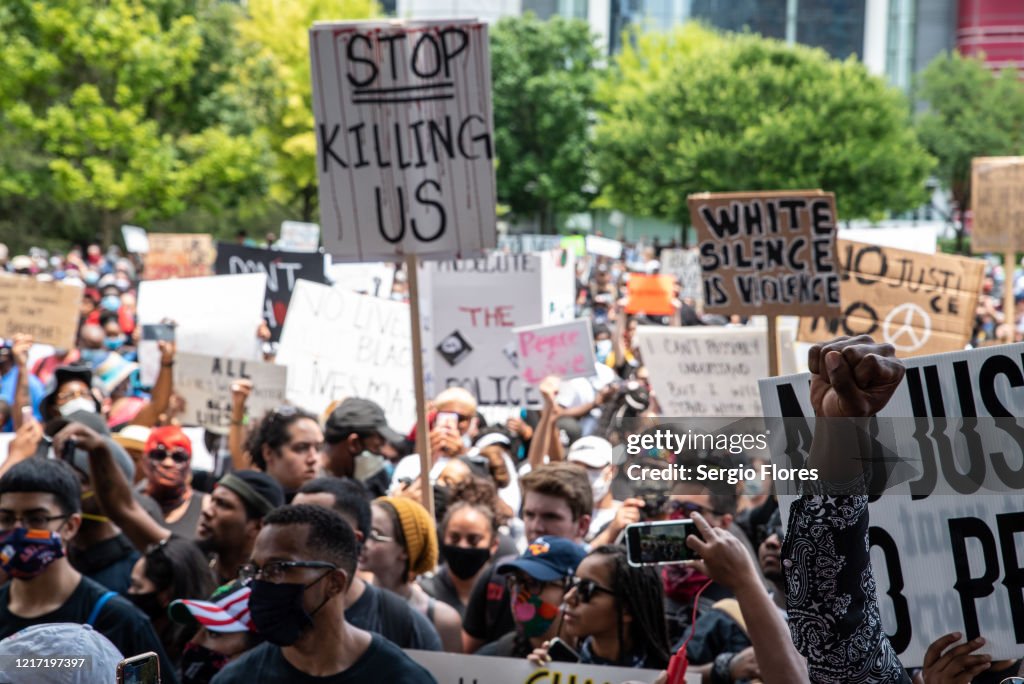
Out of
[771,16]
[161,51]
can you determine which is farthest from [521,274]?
[771,16]

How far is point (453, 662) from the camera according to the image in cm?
392

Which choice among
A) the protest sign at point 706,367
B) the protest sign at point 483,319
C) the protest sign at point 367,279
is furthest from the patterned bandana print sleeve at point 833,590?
the protest sign at point 367,279

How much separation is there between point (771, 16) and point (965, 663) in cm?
8179

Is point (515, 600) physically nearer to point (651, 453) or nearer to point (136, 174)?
point (651, 453)

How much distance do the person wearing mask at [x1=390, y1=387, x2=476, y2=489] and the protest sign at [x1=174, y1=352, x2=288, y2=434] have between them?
3.62 ft

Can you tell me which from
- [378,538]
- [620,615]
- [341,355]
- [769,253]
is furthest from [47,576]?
[341,355]

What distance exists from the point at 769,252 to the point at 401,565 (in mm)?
3445

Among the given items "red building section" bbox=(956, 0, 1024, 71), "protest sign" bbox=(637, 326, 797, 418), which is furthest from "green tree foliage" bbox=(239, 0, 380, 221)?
"protest sign" bbox=(637, 326, 797, 418)

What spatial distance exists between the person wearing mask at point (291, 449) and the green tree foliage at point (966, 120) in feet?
180

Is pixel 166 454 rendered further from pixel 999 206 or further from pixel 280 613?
pixel 999 206

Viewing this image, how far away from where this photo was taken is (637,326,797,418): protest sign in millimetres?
8102

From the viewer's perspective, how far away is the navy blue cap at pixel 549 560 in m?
4.32

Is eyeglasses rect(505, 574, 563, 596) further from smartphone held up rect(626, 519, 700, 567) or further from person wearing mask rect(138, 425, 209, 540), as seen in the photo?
person wearing mask rect(138, 425, 209, 540)

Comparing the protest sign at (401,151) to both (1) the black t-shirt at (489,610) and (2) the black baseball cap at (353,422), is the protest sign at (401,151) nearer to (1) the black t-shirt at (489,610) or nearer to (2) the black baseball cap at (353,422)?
(2) the black baseball cap at (353,422)
